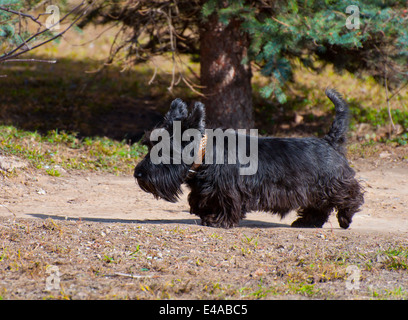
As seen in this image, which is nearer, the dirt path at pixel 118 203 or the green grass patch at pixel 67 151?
the dirt path at pixel 118 203

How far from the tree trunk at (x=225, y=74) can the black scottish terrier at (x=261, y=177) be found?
11.0 feet

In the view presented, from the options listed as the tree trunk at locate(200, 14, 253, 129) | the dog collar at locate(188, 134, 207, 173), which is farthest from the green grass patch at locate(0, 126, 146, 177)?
the dog collar at locate(188, 134, 207, 173)

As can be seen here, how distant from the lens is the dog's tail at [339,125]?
597 centimetres

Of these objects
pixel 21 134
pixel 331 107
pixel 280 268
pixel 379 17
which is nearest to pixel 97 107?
pixel 21 134

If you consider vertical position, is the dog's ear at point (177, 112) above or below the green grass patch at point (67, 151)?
above

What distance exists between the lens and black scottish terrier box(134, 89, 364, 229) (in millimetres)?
5582

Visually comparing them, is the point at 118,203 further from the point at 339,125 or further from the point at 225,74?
the point at 225,74

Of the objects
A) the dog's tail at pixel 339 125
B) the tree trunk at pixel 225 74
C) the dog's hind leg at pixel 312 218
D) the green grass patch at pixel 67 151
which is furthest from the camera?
the tree trunk at pixel 225 74

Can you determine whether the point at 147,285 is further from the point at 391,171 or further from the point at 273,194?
the point at 391,171

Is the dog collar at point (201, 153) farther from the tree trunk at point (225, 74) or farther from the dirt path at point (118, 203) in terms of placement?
the tree trunk at point (225, 74)

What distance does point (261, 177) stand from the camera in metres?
5.71

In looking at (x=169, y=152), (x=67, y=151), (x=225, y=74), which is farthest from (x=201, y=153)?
(x=225, y=74)

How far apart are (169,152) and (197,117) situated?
1.60 ft

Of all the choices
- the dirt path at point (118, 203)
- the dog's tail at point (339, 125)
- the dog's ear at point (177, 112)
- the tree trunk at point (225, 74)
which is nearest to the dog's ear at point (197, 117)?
the dog's ear at point (177, 112)
